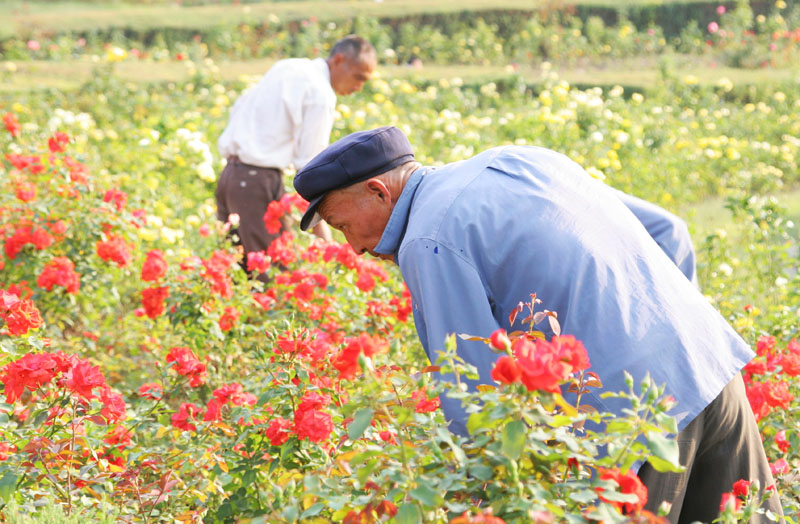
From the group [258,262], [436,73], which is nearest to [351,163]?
[258,262]

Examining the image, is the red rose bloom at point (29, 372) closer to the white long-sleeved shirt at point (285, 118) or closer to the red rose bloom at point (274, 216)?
the red rose bloom at point (274, 216)

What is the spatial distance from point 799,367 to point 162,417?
6.63 feet

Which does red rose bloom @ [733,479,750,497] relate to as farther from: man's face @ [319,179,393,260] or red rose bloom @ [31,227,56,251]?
red rose bloom @ [31,227,56,251]

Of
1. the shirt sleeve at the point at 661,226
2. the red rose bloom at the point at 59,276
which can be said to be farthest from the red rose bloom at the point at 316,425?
the red rose bloom at the point at 59,276

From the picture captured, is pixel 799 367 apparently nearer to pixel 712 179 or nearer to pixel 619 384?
pixel 619 384

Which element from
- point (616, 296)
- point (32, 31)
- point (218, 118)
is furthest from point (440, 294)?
point (32, 31)

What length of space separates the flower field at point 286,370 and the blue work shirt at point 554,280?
0.23ft

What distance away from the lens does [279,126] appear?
4309 millimetres

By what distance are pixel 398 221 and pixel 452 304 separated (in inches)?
11.5

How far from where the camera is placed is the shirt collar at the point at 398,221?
75.4 inches

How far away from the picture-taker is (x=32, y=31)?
15.3 meters

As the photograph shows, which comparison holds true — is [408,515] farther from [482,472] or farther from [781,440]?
[781,440]

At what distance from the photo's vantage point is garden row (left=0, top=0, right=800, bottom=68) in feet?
44.1

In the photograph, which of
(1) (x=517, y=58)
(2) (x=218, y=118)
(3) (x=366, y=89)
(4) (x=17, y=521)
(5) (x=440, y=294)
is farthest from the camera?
(1) (x=517, y=58)
